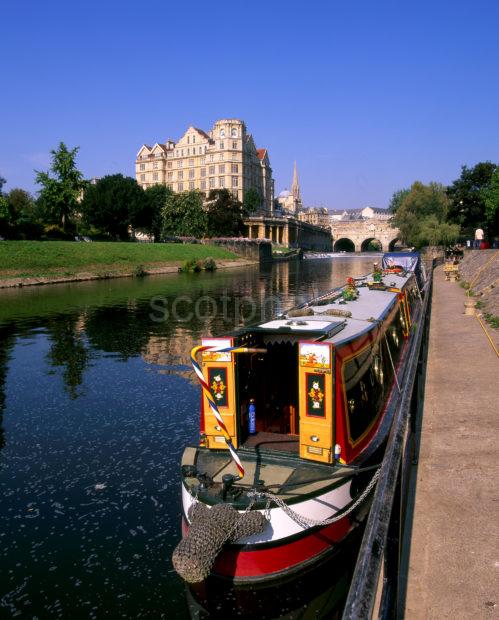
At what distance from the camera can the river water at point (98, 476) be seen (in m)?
8.11

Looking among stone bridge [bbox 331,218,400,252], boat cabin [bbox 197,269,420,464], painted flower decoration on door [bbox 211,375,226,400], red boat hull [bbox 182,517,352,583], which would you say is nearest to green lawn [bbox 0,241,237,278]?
boat cabin [bbox 197,269,420,464]

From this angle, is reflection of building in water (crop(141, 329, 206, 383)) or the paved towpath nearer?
the paved towpath

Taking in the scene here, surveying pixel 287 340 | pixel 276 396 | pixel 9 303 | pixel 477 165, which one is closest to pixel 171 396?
pixel 276 396

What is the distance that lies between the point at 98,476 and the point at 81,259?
187 feet

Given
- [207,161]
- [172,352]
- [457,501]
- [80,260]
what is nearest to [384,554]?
[457,501]

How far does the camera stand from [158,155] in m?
162

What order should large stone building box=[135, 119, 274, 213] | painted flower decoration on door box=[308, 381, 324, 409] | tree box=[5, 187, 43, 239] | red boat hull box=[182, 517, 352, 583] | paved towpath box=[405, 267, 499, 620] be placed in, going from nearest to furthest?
paved towpath box=[405, 267, 499, 620] < red boat hull box=[182, 517, 352, 583] < painted flower decoration on door box=[308, 381, 324, 409] < tree box=[5, 187, 43, 239] < large stone building box=[135, 119, 274, 213]

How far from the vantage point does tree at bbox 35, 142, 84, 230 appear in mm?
77312

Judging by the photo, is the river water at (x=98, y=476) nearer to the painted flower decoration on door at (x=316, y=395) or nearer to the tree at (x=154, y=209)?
the painted flower decoration on door at (x=316, y=395)

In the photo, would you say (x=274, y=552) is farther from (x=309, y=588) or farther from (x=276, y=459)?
(x=276, y=459)

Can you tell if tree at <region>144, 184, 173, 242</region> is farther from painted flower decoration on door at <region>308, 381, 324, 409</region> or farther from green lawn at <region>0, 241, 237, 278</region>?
painted flower decoration on door at <region>308, 381, 324, 409</region>

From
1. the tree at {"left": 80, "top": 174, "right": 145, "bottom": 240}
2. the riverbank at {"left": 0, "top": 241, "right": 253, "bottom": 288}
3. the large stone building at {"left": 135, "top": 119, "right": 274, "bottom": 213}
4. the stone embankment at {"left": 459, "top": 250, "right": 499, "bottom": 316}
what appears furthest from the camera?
the large stone building at {"left": 135, "top": 119, "right": 274, "bottom": 213}

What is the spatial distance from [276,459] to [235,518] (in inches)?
74.4

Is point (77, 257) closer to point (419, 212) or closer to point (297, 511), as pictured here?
point (297, 511)
